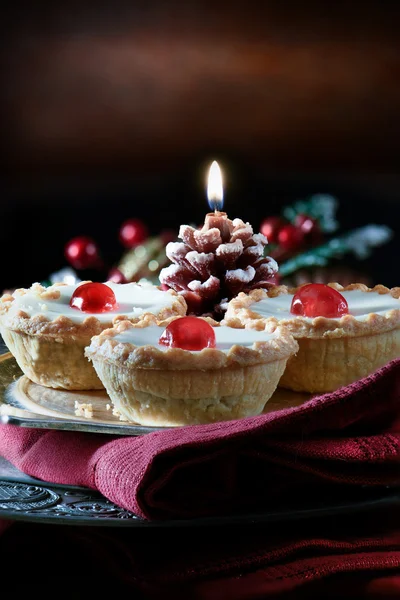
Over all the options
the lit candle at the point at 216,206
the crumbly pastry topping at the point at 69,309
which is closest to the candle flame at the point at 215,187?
the lit candle at the point at 216,206

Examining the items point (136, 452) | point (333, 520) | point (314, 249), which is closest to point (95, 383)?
point (136, 452)

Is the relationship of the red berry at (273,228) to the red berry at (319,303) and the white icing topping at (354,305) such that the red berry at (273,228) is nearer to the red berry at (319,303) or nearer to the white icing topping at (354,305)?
the white icing topping at (354,305)

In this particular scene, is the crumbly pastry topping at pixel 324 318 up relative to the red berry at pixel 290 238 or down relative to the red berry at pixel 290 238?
down

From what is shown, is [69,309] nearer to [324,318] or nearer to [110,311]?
[110,311]

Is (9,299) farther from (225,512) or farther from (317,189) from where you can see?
(317,189)

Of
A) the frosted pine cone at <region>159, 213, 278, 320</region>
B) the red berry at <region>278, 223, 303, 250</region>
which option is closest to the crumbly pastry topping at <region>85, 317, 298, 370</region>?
the frosted pine cone at <region>159, 213, 278, 320</region>
